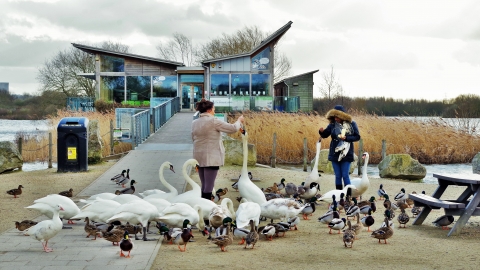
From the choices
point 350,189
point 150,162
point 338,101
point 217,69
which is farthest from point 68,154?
point 338,101

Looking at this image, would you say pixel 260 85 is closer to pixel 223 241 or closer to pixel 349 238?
pixel 349 238

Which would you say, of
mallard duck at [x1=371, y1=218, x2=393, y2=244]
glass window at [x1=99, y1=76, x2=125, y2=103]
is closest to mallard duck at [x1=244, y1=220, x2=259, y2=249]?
mallard duck at [x1=371, y1=218, x2=393, y2=244]

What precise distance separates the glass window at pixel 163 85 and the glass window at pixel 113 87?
231 cm

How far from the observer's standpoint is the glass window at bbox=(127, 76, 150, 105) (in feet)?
160

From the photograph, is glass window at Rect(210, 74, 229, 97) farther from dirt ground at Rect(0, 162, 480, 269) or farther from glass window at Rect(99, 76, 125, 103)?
dirt ground at Rect(0, 162, 480, 269)

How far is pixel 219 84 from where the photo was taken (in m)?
48.0

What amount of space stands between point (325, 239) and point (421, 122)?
845 inches

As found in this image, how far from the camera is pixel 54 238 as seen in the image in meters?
9.23

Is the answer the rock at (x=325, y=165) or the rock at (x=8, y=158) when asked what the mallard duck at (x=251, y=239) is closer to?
the rock at (x=325, y=165)

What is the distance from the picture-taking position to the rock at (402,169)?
70.0ft

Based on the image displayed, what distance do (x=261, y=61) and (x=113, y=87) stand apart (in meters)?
10.9

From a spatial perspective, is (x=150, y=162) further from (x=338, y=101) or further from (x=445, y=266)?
(x=338, y=101)

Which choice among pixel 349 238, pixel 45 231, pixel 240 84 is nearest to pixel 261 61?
pixel 240 84

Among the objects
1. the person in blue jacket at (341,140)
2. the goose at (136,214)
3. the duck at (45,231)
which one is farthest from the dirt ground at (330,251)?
the duck at (45,231)
